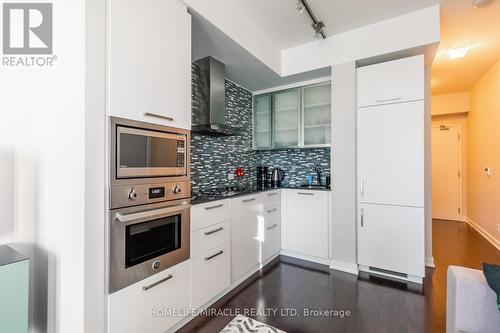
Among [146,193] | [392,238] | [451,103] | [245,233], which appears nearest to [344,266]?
[392,238]

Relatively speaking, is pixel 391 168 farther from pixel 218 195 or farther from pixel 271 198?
pixel 218 195

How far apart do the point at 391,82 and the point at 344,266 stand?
2.06 metres

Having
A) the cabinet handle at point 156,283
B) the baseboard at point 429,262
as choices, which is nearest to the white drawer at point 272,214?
the cabinet handle at point 156,283

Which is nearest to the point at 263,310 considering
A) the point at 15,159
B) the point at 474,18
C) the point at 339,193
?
the point at 339,193

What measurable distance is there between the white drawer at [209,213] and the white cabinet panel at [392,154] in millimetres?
1531

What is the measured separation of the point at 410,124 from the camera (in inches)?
94.6

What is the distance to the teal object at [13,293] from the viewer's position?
1.14 metres

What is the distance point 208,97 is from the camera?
248cm

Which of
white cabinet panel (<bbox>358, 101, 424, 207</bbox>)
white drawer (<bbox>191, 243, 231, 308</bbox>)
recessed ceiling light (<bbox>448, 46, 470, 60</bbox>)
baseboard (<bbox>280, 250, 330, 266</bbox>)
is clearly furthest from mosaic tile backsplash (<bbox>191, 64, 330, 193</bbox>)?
recessed ceiling light (<bbox>448, 46, 470, 60</bbox>)

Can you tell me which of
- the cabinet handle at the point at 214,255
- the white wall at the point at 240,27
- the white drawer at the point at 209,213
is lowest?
the cabinet handle at the point at 214,255

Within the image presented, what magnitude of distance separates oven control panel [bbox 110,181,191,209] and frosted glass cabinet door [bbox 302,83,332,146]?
1.99 metres

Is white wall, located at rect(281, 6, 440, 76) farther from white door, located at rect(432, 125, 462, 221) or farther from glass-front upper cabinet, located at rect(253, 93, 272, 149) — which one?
white door, located at rect(432, 125, 462, 221)

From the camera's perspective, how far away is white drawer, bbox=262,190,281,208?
2.81 m

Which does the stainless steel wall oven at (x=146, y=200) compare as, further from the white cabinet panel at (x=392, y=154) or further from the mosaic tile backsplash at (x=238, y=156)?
the white cabinet panel at (x=392, y=154)
